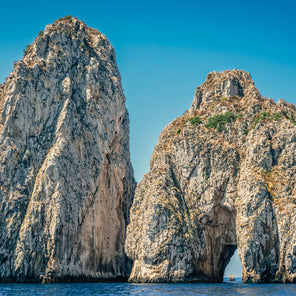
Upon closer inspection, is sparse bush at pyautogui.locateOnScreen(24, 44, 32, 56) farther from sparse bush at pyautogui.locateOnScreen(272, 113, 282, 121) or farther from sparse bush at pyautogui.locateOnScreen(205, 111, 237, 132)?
sparse bush at pyautogui.locateOnScreen(272, 113, 282, 121)

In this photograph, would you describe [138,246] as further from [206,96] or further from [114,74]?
[114,74]

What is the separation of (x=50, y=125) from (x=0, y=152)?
412 inches

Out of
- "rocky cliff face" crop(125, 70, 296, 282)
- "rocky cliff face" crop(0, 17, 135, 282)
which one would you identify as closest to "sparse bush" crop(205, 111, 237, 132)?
"rocky cliff face" crop(125, 70, 296, 282)

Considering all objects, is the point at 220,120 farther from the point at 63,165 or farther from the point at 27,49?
the point at 27,49

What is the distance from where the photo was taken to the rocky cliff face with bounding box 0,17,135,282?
71000 millimetres

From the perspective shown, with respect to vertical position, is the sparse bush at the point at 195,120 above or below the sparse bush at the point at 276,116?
above

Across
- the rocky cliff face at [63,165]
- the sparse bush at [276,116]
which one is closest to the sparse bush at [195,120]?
the sparse bush at [276,116]

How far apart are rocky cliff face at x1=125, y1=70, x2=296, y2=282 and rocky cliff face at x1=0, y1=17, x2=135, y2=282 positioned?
892 centimetres

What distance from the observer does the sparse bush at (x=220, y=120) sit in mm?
79062

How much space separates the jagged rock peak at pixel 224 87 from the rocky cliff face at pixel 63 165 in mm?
17450

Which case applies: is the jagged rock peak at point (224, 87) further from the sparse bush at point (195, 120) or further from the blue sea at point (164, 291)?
the blue sea at point (164, 291)

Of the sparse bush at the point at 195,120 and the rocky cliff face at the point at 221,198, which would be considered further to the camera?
the sparse bush at the point at 195,120

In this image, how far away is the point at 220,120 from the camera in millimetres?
79688

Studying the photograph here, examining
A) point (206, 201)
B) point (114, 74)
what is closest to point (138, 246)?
point (206, 201)
